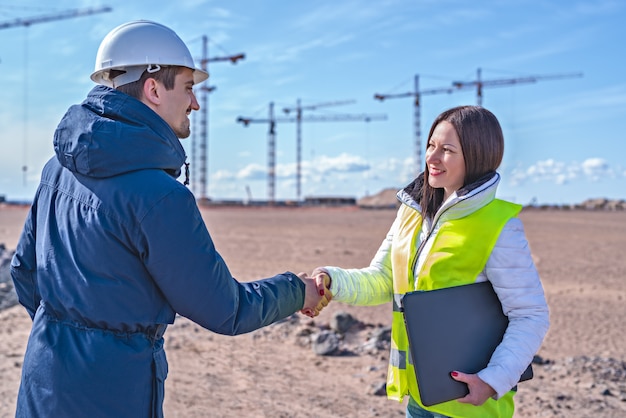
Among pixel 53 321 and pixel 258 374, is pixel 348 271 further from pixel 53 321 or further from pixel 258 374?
pixel 258 374

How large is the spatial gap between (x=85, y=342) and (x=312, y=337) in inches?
240

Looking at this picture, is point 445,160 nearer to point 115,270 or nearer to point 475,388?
point 475,388

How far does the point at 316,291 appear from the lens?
292 centimetres

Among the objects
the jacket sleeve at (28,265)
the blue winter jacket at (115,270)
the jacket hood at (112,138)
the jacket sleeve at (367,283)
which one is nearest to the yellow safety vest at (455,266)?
the jacket sleeve at (367,283)

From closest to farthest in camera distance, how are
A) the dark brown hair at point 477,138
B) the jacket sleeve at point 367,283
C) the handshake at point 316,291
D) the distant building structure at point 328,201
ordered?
1. the dark brown hair at point 477,138
2. the handshake at point 316,291
3. the jacket sleeve at point 367,283
4. the distant building structure at point 328,201

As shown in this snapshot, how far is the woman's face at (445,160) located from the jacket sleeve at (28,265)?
1.64 metres

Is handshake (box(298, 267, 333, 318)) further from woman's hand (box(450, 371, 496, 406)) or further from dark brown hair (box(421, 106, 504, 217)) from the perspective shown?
dark brown hair (box(421, 106, 504, 217))

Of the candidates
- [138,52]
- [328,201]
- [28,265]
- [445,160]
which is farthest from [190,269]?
[328,201]

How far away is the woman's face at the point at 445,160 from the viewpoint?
280 cm

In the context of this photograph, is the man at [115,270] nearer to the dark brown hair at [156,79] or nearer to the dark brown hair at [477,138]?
the dark brown hair at [156,79]

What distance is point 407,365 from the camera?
289cm

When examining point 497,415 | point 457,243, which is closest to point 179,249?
point 457,243

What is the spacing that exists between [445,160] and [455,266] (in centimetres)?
45

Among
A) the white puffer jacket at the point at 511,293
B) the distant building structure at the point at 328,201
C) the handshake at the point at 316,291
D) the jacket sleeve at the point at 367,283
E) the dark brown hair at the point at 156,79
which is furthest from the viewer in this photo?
the distant building structure at the point at 328,201
